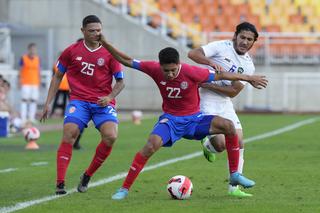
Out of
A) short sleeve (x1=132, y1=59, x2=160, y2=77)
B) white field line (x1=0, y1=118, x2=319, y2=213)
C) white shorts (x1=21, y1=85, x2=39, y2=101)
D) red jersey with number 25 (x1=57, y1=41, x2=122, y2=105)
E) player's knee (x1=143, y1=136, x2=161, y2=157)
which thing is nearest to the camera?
white field line (x1=0, y1=118, x2=319, y2=213)

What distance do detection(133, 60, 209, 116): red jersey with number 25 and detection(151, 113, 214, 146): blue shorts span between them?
78 millimetres

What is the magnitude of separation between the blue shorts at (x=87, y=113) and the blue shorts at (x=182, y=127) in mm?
923

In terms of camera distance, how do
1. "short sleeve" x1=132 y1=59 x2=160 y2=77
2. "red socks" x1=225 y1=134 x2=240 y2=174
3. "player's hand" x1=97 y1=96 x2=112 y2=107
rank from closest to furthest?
"short sleeve" x1=132 y1=59 x2=160 y2=77
"red socks" x1=225 y1=134 x2=240 y2=174
"player's hand" x1=97 y1=96 x2=112 y2=107

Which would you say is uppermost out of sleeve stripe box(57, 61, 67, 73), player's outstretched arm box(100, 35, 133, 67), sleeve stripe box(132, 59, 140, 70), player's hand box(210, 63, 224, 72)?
player's outstretched arm box(100, 35, 133, 67)

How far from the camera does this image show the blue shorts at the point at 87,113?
10383mm

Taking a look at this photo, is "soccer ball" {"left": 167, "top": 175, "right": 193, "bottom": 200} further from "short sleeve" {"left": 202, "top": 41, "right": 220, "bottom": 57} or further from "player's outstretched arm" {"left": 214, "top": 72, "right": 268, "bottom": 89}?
"short sleeve" {"left": 202, "top": 41, "right": 220, "bottom": 57}

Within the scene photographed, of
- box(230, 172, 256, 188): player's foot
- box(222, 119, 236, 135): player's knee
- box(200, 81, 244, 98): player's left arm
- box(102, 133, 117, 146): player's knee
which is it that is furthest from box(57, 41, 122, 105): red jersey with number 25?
box(230, 172, 256, 188): player's foot

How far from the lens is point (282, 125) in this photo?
24.9m

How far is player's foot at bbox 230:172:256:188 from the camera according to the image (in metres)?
9.70

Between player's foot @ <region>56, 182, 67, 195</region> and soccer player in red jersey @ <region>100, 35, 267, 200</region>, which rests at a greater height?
soccer player in red jersey @ <region>100, 35, 267, 200</region>

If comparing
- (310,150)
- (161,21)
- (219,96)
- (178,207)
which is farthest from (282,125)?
(178,207)

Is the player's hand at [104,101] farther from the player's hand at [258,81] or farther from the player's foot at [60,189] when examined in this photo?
the player's hand at [258,81]

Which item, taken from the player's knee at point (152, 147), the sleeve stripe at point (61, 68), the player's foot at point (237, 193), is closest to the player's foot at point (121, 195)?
the player's knee at point (152, 147)

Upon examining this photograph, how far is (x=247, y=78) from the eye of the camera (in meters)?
9.60
